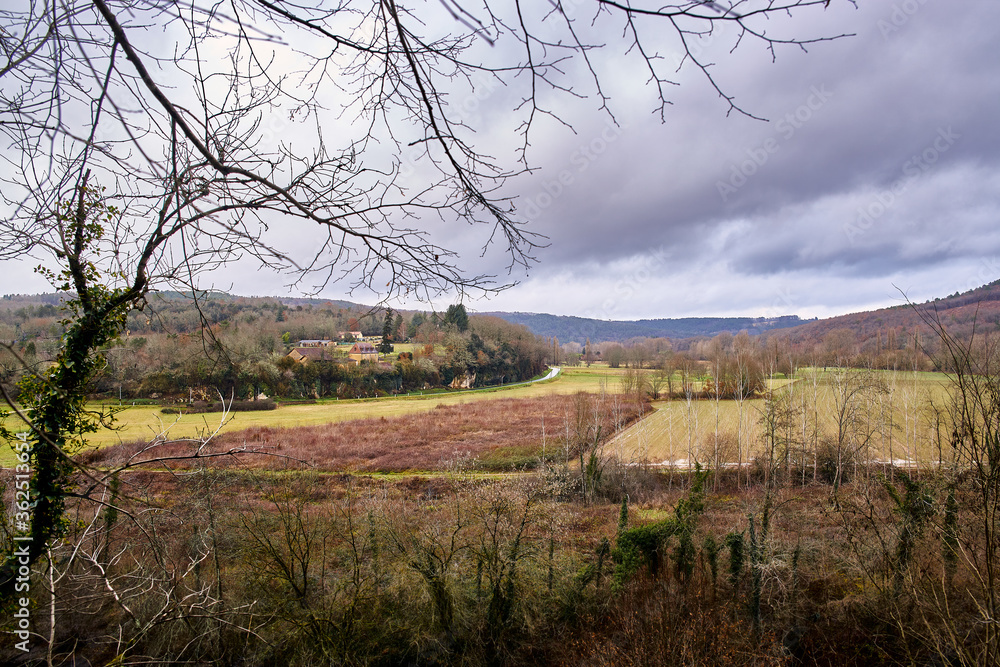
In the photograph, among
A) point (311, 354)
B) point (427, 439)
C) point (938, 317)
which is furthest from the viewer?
point (311, 354)

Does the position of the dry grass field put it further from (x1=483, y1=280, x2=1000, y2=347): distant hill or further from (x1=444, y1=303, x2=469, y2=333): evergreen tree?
(x1=444, y1=303, x2=469, y2=333): evergreen tree

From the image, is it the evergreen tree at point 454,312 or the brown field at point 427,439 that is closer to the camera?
the evergreen tree at point 454,312

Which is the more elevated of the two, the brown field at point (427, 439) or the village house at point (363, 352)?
the village house at point (363, 352)

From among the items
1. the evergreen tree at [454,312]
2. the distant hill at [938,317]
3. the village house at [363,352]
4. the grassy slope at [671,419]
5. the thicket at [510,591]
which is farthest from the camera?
the village house at [363,352]

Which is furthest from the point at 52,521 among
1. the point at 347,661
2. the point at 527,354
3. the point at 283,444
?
the point at 527,354

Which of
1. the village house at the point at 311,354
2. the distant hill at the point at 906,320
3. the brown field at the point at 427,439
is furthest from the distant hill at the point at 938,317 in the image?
the village house at the point at 311,354

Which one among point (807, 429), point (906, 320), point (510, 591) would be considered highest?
point (906, 320)

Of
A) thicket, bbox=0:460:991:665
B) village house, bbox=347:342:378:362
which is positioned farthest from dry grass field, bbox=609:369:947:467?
village house, bbox=347:342:378:362

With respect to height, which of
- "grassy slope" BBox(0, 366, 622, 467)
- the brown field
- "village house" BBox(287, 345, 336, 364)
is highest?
"village house" BBox(287, 345, 336, 364)

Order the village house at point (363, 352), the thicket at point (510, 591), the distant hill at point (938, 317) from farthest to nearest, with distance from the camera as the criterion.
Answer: the village house at point (363, 352)
the thicket at point (510, 591)
the distant hill at point (938, 317)

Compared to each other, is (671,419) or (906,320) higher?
(906,320)

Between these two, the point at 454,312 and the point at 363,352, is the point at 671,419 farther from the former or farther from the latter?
the point at 363,352

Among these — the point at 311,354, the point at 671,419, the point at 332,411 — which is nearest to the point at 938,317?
the point at 671,419

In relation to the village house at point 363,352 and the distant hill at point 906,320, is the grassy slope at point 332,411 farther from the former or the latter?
the distant hill at point 906,320
